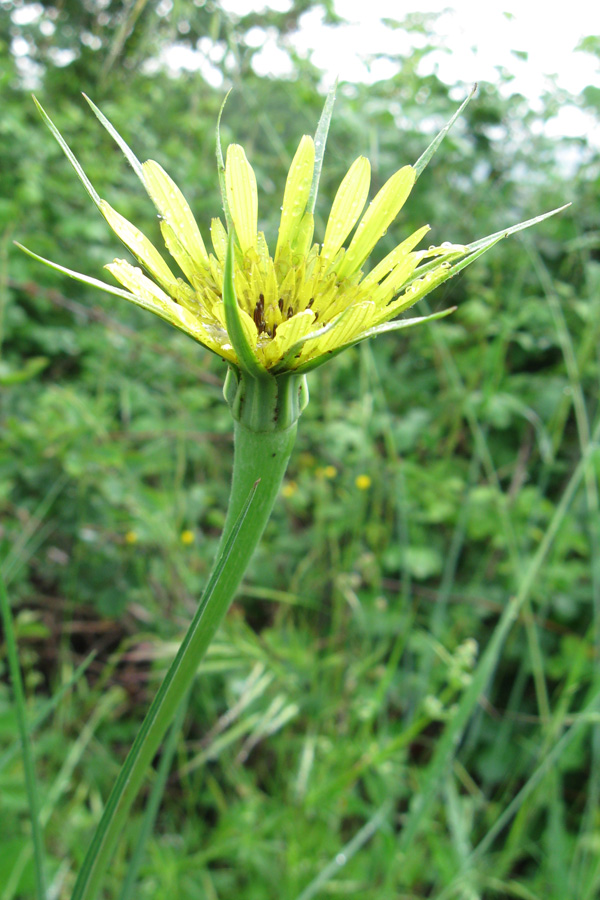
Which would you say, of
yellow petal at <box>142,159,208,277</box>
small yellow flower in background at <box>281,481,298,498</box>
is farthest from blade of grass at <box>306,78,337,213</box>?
small yellow flower in background at <box>281,481,298,498</box>

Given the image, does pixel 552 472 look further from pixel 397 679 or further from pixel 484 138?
pixel 484 138

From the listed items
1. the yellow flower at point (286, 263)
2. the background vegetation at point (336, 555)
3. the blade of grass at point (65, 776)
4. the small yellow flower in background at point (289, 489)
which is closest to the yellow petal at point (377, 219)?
the yellow flower at point (286, 263)

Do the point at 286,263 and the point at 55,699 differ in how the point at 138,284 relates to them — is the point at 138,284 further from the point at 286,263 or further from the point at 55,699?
the point at 55,699

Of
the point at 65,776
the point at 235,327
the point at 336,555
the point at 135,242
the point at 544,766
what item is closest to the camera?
the point at 235,327

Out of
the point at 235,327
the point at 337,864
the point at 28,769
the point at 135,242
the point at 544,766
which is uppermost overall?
the point at 135,242

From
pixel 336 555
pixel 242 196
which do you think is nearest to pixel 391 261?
pixel 242 196

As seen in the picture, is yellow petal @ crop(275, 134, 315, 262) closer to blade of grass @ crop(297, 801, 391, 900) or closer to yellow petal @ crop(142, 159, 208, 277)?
yellow petal @ crop(142, 159, 208, 277)

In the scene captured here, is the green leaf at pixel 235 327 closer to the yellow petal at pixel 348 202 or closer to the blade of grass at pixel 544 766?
the yellow petal at pixel 348 202

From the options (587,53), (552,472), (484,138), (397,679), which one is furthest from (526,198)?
(397,679)
